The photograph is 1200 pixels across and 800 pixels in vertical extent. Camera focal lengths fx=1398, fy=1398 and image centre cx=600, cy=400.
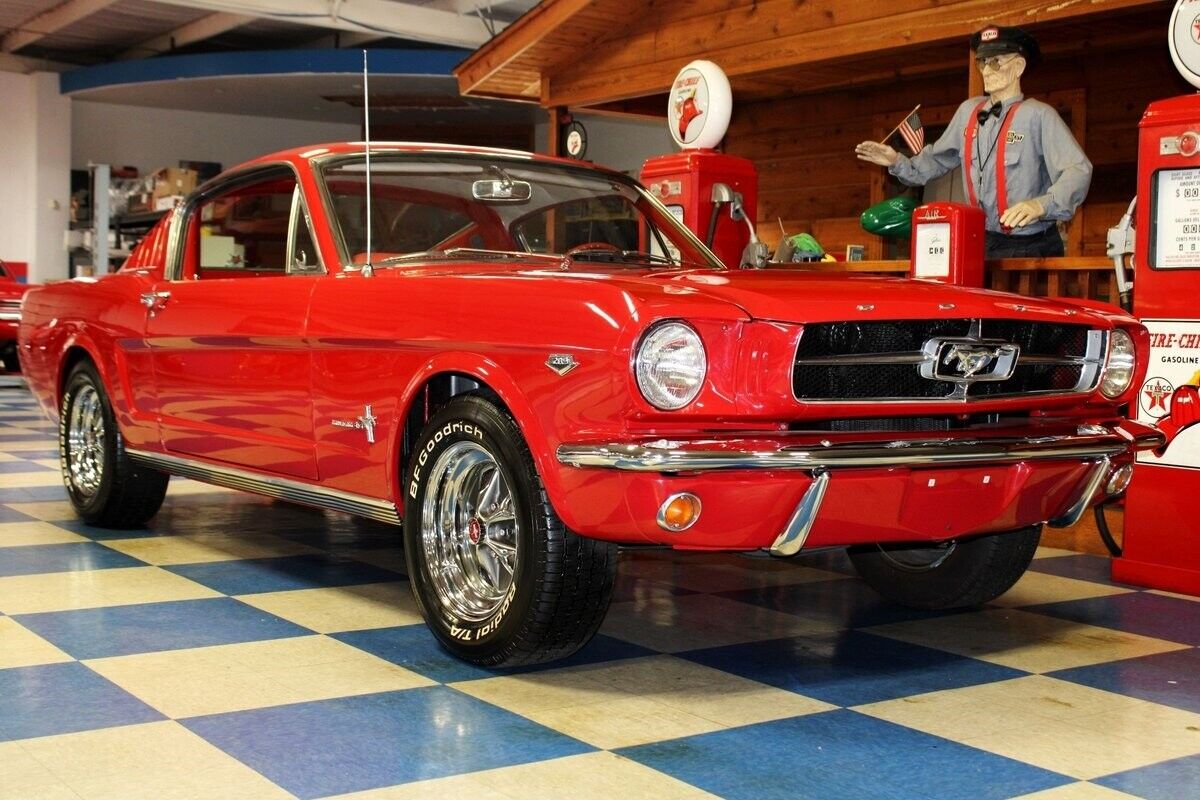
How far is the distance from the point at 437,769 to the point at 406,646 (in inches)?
41.8

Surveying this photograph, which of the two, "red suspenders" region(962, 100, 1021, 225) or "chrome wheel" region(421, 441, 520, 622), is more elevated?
"red suspenders" region(962, 100, 1021, 225)

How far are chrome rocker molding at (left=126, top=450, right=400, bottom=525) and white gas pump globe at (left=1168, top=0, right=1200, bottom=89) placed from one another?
10.7ft

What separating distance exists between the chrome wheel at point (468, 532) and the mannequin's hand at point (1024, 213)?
3290 millimetres

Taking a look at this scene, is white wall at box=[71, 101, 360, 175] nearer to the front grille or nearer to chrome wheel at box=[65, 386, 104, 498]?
chrome wheel at box=[65, 386, 104, 498]

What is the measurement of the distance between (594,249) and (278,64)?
15899 millimetres

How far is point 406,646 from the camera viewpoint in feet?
12.5

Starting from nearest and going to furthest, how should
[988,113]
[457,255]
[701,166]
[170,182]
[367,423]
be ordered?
[367,423] < [457,255] < [988,113] < [701,166] < [170,182]

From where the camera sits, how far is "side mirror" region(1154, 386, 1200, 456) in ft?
16.1

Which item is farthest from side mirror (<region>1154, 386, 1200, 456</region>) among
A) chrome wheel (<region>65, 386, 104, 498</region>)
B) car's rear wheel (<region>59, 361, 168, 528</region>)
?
chrome wheel (<region>65, 386, 104, 498</region>)

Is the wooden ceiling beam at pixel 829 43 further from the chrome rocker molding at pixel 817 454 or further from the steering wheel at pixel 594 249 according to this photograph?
the chrome rocker molding at pixel 817 454

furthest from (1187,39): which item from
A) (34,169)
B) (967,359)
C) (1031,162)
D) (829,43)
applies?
(34,169)

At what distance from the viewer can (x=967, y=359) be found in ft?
11.3

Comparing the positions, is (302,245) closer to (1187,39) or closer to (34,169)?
(1187,39)

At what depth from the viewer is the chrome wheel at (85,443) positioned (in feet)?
18.7
